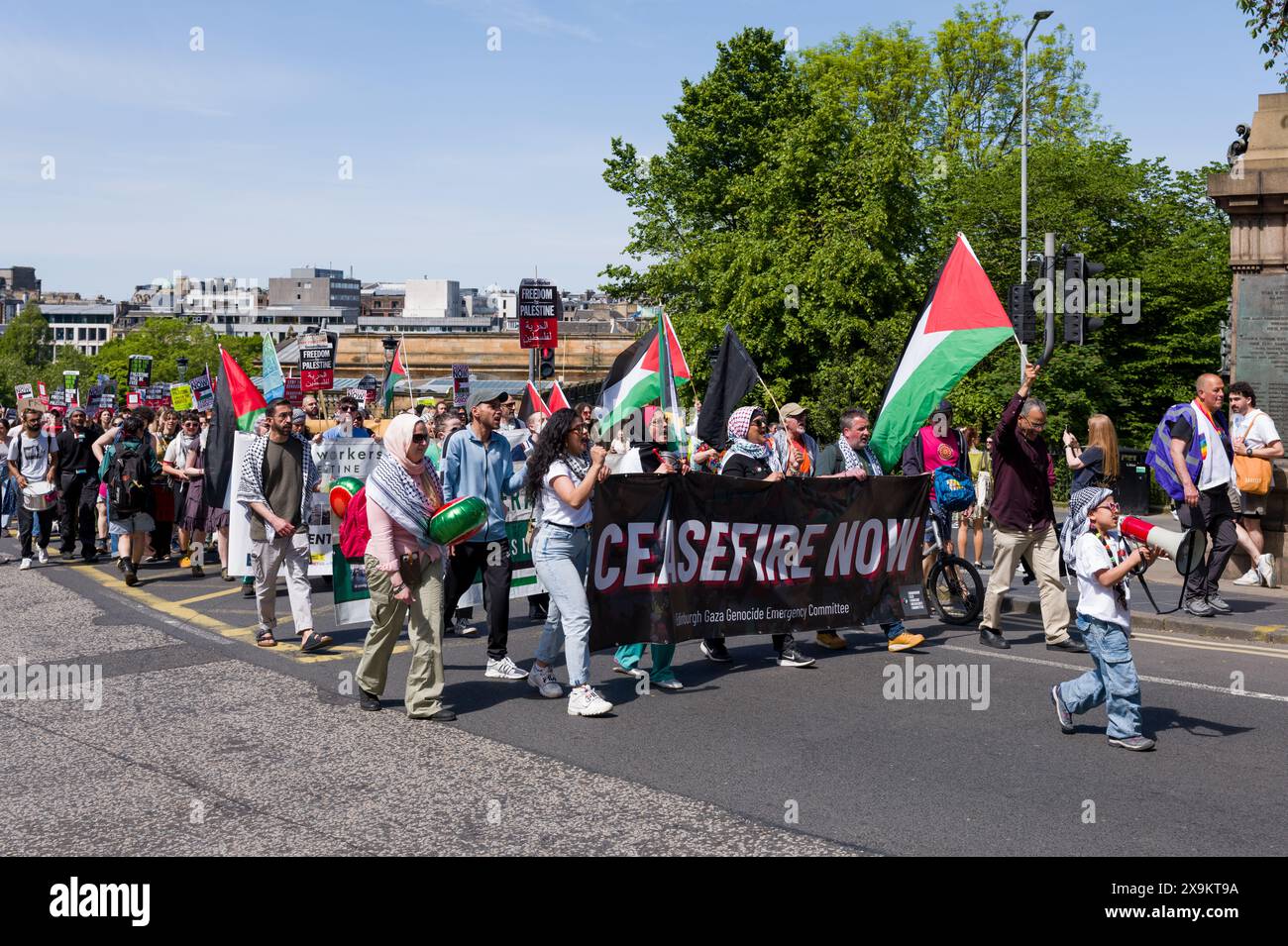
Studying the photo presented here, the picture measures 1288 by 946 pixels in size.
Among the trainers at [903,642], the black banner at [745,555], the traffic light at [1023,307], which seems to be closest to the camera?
the black banner at [745,555]

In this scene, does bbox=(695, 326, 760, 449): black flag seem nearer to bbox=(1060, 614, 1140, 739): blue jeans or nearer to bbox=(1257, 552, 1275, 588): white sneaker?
bbox=(1060, 614, 1140, 739): blue jeans

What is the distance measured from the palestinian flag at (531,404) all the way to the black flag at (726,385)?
3.92 metres

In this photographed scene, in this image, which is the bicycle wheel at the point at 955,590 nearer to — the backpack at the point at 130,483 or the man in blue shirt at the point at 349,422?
the man in blue shirt at the point at 349,422

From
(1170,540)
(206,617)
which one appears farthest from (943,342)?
(206,617)

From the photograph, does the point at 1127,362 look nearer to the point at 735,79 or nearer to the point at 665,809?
the point at 735,79

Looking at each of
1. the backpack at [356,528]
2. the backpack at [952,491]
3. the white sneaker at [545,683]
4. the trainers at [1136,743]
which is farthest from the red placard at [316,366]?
the trainers at [1136,743]

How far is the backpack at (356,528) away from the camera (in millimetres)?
8547

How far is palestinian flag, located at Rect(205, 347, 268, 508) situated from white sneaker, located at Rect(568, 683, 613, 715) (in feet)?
23.6

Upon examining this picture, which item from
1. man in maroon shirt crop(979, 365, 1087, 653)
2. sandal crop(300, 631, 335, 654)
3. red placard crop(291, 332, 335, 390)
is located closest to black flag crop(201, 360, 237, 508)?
sandal crop(300, 631, 335, 654)

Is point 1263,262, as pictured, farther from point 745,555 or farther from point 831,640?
point 745,555

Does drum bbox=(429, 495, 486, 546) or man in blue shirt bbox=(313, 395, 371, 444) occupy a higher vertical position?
man in blue shirt bbox=(313, 395, 371, 444)

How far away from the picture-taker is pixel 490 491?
926 cm

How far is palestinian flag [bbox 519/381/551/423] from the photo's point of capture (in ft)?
50.2

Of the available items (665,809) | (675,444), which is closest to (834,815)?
(665,809)
